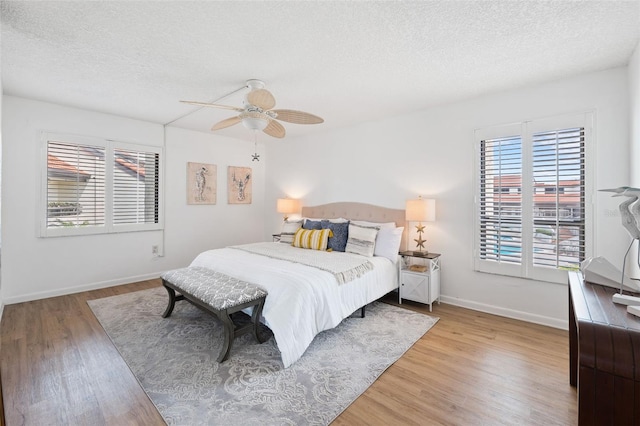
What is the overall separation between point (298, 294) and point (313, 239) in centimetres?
170

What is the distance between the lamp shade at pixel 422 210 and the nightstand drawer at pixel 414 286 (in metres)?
0.71

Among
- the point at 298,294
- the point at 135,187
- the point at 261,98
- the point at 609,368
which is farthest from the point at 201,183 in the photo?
the point at 609,368

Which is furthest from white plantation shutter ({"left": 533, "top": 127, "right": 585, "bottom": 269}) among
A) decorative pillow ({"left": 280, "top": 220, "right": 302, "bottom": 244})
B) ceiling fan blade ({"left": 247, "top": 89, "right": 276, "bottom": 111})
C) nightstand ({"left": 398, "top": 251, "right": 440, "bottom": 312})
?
decorative pillow ({"left": 280, "top": 220, "right": 302, "bottom": 244})

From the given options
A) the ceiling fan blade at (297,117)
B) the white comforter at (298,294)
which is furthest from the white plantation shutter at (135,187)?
the ceiling fan blade at (297,117)

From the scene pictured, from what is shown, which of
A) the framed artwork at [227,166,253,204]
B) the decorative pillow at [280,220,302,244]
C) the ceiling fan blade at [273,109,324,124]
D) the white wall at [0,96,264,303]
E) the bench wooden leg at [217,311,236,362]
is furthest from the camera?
the framed artwork at [227,166,253,204]

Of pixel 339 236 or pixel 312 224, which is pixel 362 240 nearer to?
pixel 339 236

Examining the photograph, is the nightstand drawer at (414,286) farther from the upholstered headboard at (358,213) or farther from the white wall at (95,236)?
the white wall at (95,236)

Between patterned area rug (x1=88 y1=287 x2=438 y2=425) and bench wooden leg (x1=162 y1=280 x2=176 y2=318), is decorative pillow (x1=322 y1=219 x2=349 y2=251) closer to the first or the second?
patterned area rug (x1=88 y1=287 x2=438 y2=425)

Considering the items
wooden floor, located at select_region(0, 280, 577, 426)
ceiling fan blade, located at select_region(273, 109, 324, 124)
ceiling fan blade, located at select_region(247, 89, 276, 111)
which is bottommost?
wooden floor, located at select_region(0, 280, 577, 426)

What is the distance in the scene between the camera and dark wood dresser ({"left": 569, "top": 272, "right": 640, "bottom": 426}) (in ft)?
4.02

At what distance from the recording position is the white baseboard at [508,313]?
119 inches

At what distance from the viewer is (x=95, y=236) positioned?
4.23 meters

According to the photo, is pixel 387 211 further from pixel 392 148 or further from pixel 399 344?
pixel 399 344

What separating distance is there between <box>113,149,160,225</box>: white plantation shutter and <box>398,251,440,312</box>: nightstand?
13.6 ft
